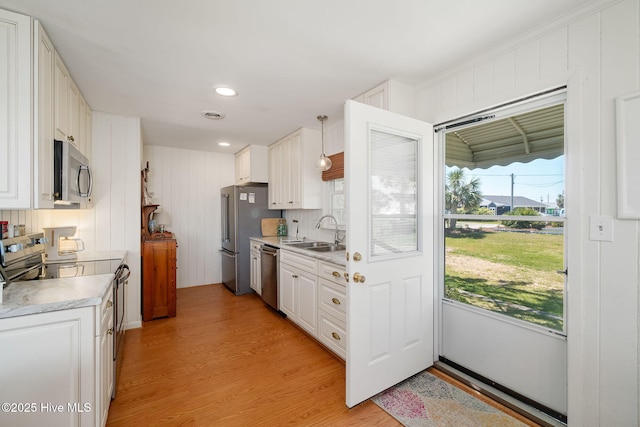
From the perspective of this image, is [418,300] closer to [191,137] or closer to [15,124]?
[15,124]

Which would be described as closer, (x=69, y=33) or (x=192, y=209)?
(x=69, y=33)

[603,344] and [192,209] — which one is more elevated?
[192,209]

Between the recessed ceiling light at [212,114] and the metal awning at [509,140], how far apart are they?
229cm

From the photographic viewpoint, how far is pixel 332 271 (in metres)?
2.46

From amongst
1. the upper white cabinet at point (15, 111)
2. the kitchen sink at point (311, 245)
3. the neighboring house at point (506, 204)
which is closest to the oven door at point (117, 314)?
the upper white cabinet at point (15, 111)

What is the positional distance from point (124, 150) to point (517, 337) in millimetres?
3969

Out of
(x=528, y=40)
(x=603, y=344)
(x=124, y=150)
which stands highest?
(x=528, y=40)

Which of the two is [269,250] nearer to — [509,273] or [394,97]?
[394,97]

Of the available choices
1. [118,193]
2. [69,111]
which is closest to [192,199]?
[118,193]

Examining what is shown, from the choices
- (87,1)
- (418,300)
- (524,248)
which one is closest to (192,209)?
(87,1)

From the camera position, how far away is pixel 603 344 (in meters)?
1.47

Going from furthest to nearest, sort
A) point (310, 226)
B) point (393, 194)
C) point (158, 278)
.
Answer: point (310, 226), point (158, 278), point (393, 194)

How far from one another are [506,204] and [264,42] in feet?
6.36

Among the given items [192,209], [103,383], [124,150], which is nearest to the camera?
[103,383]
